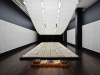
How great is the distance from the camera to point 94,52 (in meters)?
4.09

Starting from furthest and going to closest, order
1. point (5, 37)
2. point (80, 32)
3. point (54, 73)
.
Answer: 1. point (80, 32)
2. point (5, 37)
3. point (54, 73)

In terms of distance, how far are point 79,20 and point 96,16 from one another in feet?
5.58

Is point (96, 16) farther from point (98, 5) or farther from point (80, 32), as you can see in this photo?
point (80, 32)

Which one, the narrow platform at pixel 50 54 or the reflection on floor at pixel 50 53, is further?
the reflection on floor at pixel 50 53

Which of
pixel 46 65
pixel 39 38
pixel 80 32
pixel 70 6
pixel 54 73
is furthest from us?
pixel 39 38

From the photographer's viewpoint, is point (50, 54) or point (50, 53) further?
point (50, 53)

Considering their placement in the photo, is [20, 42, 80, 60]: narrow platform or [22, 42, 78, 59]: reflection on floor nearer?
[20, 42, 80, 60]: narrow platform

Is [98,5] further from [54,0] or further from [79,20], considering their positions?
[54,0]

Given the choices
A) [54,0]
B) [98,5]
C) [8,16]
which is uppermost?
[54,0]

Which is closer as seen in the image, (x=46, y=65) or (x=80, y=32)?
(x=46, y=65)

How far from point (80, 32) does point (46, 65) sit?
4.58 metres

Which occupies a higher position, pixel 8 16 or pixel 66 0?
pixel 66 0

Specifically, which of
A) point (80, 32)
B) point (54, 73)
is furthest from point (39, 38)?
point (54, 73)

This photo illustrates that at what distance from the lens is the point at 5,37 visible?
149 inches
